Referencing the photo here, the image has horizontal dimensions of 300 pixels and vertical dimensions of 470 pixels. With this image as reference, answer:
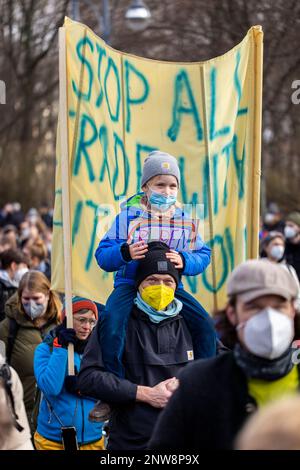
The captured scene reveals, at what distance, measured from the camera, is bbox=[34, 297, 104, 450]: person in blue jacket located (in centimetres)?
679

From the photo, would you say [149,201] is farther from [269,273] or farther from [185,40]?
[185,40]

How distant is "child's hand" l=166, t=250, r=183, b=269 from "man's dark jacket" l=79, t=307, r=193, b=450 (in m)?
0.25

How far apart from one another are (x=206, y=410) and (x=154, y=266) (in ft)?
5.55

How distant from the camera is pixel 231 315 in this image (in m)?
4.38

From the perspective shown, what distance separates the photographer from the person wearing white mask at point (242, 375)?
13.6 ft

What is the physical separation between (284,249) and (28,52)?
17.6m

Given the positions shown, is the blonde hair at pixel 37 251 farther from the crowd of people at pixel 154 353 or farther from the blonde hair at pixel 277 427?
the blonde hair at pixel 277 427

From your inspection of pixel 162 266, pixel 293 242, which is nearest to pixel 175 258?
pixel 162 266

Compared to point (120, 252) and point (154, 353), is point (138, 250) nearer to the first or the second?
point (120, 252)

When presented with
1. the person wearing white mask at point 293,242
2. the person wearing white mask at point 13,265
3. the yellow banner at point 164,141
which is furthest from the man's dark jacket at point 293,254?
the yellow banner at point 164,141

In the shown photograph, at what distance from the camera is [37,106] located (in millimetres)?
38969

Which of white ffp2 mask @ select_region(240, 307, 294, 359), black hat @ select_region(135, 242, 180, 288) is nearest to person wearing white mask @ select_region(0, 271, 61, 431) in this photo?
black hat @ select_region(135, 242, 180, 288)

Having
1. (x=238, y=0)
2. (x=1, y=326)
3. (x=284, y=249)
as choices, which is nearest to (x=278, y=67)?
(x=238, y=0)

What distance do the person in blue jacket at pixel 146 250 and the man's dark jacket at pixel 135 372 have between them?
2.0 inches
